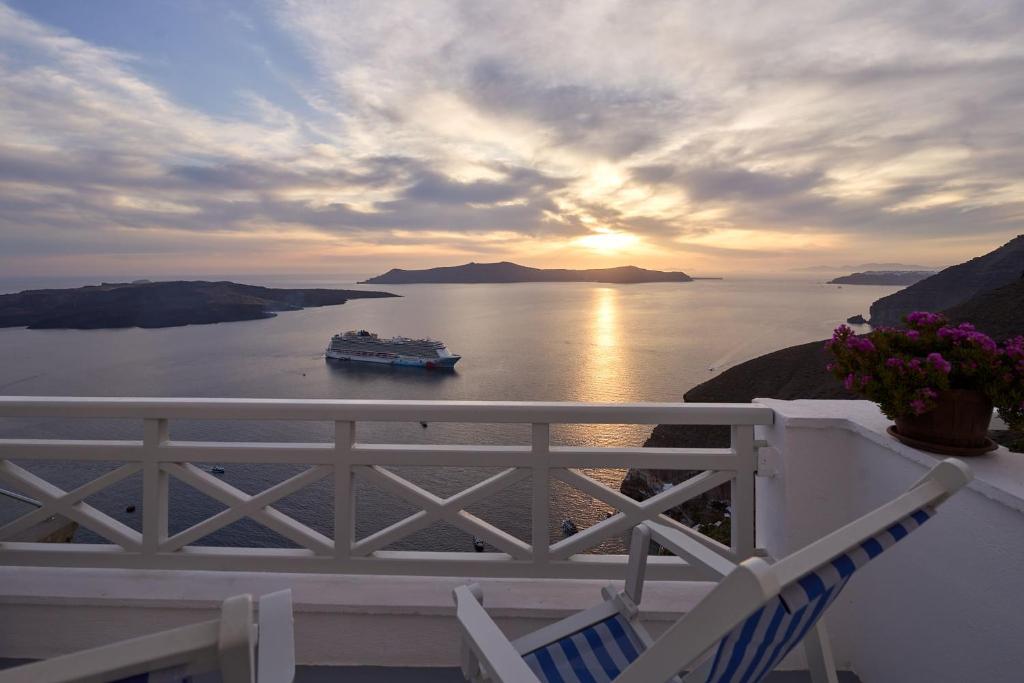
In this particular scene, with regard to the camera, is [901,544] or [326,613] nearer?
[901,544]

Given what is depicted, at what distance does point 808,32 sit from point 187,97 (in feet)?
32.1

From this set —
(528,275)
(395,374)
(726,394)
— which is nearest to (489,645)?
(726,394)

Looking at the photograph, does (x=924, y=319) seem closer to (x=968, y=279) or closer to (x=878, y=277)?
(x=968, y=279)

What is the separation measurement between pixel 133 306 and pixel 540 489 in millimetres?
57432

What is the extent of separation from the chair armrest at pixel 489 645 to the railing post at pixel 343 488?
936mm

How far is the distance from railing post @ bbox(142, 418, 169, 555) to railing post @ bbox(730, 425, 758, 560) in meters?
2.23

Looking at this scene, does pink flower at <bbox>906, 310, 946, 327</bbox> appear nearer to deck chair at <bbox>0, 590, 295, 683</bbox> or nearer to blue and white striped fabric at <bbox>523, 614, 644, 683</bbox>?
blue and white striped fabric at <bbox>523, 614, 644, 683</bbox>

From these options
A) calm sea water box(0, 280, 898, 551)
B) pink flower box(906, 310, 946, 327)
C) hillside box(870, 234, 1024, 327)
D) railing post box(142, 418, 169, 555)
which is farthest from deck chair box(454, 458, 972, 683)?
calm sea water box(0, 280, 898, 551)

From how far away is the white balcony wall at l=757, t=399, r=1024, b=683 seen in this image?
1.33 meters

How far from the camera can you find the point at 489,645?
1.13 m

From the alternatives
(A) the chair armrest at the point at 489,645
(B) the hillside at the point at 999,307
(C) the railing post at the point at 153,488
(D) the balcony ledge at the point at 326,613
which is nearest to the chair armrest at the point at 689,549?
(A) the chair armrest at the point at 489,645

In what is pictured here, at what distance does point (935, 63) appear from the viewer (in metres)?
4.58

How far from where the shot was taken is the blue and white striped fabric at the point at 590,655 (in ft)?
4.47

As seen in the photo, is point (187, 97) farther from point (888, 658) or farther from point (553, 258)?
point (553, 258)
